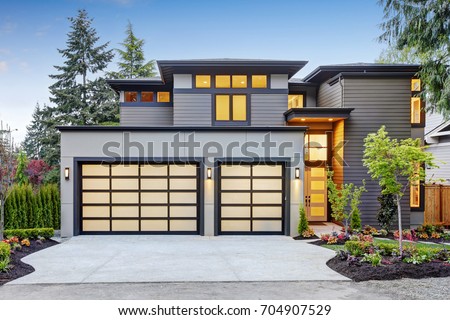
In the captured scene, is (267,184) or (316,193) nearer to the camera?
(267,184)

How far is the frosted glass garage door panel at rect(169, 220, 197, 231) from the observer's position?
13078 millimetres

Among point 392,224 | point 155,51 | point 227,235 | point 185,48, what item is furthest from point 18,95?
point 392,224

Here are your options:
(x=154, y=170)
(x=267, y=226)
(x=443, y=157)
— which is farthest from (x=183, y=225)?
(x=443, y=157)

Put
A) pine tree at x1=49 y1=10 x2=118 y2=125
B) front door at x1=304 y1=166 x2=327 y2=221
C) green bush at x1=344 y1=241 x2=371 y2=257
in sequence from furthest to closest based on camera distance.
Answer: pine tree at x1=49 y1=10 x2=118 y2=125, front door at x1=304 y1=166 x2=327 y2=221, green bush at x1=344 y1=241 x2=371 y2=257

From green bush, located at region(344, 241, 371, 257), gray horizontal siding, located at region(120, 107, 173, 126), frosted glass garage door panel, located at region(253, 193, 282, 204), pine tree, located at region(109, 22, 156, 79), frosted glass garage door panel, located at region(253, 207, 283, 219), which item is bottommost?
green bush, located at region(344, 241, 371, 257)

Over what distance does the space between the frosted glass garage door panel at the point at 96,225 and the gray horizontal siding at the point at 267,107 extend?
24.7ft

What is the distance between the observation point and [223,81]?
16406mm

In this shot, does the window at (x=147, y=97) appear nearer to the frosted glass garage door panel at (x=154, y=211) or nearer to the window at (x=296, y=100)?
the window at (x=296, y=100)

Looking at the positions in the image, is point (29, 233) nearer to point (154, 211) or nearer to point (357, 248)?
point (154, 211)

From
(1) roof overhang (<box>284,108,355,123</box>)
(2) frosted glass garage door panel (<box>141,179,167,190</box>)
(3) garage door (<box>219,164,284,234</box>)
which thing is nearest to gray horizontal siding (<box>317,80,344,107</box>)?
(1) roof overhang (<box>284,108,355,123</box>)

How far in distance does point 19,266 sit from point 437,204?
50.0 ft

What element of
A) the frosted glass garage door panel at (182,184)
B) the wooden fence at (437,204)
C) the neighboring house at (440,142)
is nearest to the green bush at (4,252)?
the frosted glass garage door panel at (182,184)

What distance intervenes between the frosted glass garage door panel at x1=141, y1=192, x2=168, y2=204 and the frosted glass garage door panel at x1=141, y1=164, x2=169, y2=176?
2.29 feet

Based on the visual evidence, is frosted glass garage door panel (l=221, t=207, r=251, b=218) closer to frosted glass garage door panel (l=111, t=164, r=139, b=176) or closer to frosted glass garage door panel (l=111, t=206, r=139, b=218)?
frosted glass garage door panel (l=111, t=206, r=139, b=218)
